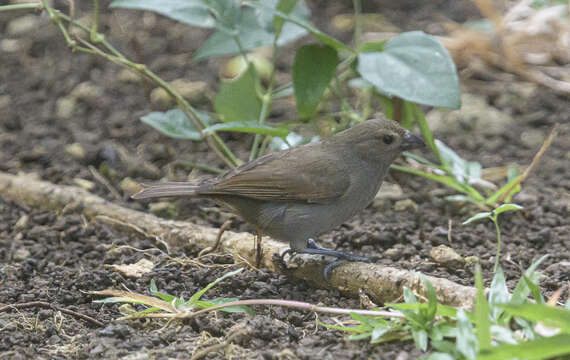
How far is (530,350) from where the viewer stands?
7.45ft

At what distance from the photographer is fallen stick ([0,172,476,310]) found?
11.1 ft

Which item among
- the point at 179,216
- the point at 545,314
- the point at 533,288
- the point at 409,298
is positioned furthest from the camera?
the point at 179,216

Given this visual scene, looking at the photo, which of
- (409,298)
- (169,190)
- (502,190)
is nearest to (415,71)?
(502,190)

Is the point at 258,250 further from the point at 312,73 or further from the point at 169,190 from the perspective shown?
the point at 312,73

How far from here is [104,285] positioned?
12.4 feet

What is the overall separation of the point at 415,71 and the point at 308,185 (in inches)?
36.8

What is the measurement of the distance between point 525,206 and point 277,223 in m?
1.77

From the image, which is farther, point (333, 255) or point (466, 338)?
point (333, 255)

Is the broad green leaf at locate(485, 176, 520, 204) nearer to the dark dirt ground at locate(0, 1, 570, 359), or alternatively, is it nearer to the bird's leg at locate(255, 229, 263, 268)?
the dark dirt ground at locate(0, 1, 570, 359)

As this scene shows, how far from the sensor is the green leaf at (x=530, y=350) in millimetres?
2268

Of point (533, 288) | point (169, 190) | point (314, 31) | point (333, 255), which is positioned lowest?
point (333, 255)

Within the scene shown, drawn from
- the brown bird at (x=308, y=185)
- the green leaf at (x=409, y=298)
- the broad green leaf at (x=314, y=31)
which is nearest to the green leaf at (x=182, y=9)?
the broad green leaf at (x=314, y=31)

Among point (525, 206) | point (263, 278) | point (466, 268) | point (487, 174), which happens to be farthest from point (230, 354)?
point (487, 174)

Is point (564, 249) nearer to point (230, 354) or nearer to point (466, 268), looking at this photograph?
point (466, 268)
